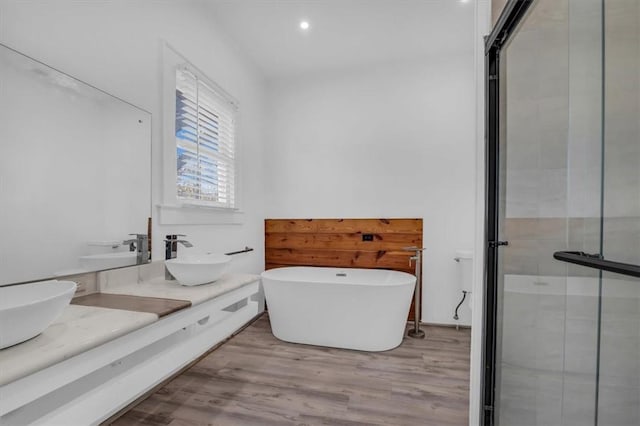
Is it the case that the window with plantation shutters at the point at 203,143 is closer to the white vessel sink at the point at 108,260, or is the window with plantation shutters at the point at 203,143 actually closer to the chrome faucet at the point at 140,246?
the chrome faucet at the point at 140,246

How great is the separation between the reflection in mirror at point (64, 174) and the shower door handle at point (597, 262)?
6.91ft

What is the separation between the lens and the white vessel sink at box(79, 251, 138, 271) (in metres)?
1.58

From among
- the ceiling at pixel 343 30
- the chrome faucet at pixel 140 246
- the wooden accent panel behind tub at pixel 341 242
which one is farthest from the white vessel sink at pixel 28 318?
the wooden accent panel behind tub at pixel 341 242

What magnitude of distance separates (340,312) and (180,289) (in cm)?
146

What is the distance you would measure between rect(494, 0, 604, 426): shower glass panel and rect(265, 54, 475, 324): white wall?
1769 millimetres

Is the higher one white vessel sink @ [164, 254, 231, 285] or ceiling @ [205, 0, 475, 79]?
ceiling @ [205, 0, 475, 79]

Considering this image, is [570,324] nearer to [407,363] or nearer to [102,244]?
[407,363]

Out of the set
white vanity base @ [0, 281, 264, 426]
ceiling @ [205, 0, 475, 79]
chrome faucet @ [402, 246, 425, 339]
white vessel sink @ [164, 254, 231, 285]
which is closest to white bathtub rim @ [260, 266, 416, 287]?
chrome faucet @ [402, 246, 425, 339]

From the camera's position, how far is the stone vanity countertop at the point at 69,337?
737 millimetres

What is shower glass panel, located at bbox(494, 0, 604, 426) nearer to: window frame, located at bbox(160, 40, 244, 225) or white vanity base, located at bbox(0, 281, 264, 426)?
white vanity base, located at bbox(0, 281, 264, 426)

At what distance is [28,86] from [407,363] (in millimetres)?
2843

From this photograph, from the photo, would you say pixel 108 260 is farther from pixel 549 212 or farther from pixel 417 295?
pixel 417 295

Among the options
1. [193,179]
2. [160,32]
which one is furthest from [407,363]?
[160,32]

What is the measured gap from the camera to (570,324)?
1.04m
